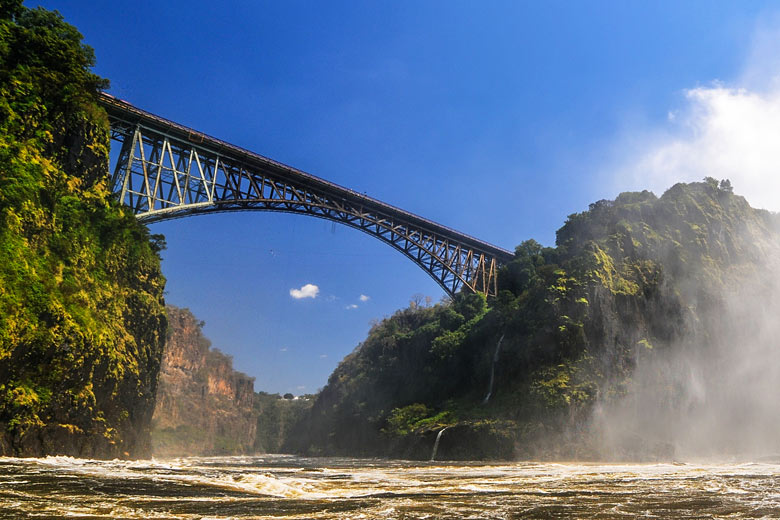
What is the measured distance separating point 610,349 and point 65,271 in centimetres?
3449

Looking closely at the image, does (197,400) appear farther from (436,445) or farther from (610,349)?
(610,349)

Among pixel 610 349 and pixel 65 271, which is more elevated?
pixel 65 271

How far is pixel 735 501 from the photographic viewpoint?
1024 centimetres

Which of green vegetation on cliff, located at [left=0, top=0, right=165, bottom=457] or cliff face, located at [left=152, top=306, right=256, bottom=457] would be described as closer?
green vegetation on cliff, located at [left=0, top=0, right=165, bottom=457]

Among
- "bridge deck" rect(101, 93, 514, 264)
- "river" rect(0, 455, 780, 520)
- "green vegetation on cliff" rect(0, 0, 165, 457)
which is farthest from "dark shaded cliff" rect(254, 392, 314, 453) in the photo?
"river" rect(0, 455, 780, 520)

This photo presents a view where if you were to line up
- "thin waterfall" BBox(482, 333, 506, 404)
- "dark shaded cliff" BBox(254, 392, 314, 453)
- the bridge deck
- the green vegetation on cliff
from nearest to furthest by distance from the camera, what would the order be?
the green vegetation on cliff → the bridge deck → "thin waterfall" BBox(482, 333, 506, 404) → "dark shaded cliff" BBox(254, 392, 314, 453)

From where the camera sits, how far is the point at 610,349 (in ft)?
124

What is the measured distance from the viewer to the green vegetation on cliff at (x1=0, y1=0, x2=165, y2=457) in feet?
58.9

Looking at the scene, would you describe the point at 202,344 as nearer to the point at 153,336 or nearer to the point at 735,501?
the point at 153,336

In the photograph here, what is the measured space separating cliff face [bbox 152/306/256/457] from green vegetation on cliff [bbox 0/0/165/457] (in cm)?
5739

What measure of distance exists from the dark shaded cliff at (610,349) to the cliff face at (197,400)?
3966 centimetres

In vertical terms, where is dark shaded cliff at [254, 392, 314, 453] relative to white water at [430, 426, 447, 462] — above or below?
below

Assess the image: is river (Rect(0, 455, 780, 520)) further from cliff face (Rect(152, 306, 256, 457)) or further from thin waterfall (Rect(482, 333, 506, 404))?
cliff face (Rect(152, 306, 256, 457))

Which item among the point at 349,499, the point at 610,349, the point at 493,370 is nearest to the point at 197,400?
the point at 493,370
